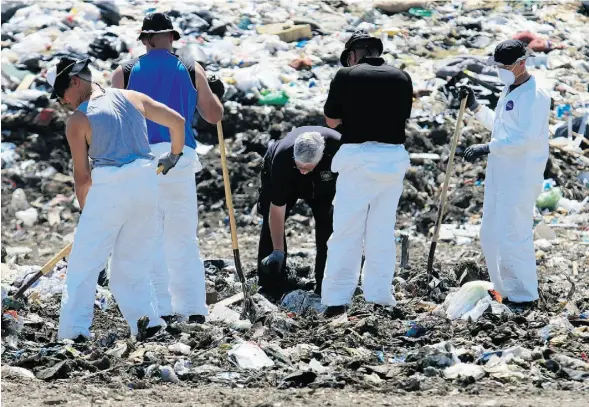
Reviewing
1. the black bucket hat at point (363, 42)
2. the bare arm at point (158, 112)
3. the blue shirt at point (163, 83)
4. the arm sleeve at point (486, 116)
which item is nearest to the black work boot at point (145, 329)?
the bare arm at point (158, 112)

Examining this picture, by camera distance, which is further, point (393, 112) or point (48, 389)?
point (393, 112)

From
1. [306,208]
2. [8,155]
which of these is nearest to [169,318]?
[306,208]

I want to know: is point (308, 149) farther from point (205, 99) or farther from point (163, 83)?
point (163, 83)

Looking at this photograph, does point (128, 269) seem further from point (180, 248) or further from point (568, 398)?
point (568, 398)

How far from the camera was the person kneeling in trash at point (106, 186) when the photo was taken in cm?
795

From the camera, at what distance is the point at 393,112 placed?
902 cm

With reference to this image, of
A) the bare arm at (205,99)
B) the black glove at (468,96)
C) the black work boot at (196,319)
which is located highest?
the bare arm at (205,99)

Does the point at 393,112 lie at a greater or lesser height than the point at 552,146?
greater

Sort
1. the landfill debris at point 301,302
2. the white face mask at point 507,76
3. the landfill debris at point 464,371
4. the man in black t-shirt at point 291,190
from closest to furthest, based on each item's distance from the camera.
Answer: the landfill debris at point 464,371, the white face mask at point 507,76, the man in black t-shirt at point 291,190, the landfill debris at point 301,302

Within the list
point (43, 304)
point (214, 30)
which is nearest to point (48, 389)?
point (43, 304)

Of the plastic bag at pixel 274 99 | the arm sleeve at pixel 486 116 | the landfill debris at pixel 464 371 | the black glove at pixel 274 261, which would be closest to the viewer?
the landfill debris at pixel 464 371

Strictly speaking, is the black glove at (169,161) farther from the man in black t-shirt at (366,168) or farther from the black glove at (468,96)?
the black glove at (468,96)

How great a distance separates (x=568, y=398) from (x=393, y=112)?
2.87 meters

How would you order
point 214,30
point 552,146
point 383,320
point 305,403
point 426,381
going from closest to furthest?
point 305,403 < point 426,381 < point 383,320 < point 552,146 < point 214,30
